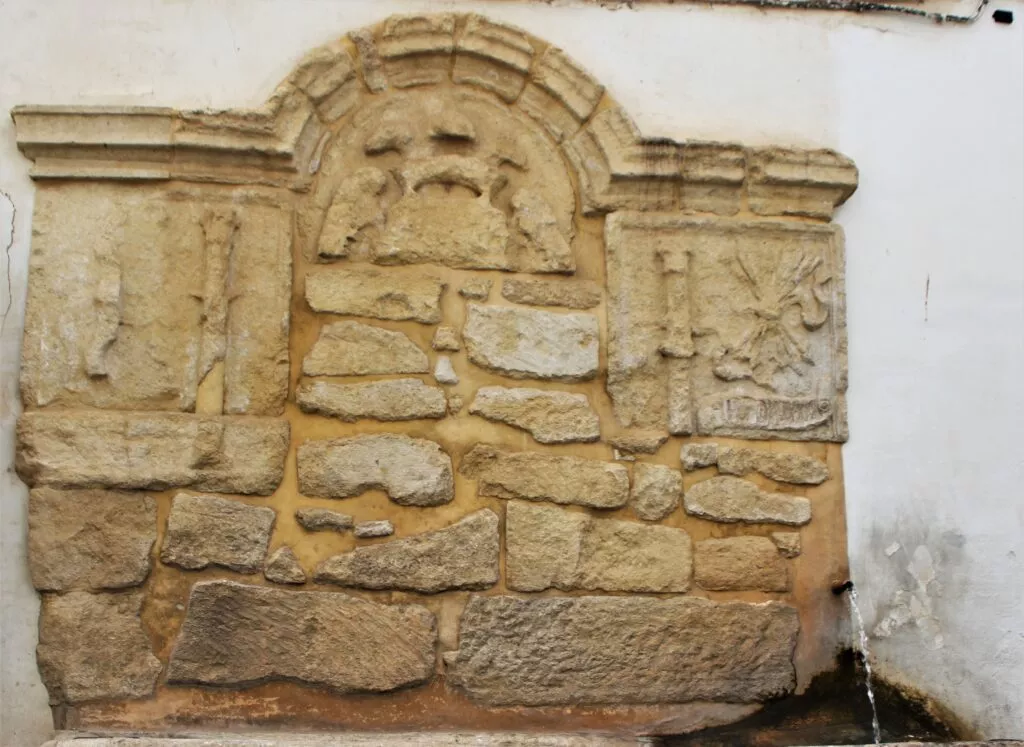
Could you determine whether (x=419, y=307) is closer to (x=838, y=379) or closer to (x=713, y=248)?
(x=713, y=248)

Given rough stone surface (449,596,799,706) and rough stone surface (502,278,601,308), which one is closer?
rough stone surface (449,596,799,706)

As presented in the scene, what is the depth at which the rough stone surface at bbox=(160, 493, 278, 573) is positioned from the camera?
3287mm

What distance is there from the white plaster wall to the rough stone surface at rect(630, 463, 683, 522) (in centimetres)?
55

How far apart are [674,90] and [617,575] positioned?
59.3 inches

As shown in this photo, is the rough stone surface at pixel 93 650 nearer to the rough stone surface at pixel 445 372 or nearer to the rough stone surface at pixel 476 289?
the rough stone surface at pixel 445 372

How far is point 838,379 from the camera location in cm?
363

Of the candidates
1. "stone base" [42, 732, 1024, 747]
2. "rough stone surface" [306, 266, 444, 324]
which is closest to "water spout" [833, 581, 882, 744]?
"stone base" [42, 732, 1024, 747]

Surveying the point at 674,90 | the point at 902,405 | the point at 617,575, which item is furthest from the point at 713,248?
the point at 617,575

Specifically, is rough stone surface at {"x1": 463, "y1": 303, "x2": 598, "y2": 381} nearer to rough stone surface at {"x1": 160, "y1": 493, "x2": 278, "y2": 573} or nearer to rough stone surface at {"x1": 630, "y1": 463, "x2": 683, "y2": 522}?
rough stone surface at {"x1": 630, "y1": 463, "x2": 683, "y2": 522}

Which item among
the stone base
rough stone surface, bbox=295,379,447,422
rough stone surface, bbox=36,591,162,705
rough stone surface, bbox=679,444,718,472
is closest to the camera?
the stone base

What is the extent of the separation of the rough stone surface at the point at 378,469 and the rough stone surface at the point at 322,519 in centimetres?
5

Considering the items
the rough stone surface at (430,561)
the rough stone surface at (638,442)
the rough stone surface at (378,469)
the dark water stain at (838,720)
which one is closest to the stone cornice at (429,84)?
the rough stone surface at (638,442)

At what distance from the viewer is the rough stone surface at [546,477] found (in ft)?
11.3

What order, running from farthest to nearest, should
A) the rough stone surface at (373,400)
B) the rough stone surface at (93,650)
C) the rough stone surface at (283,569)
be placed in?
the rough stone surface at (373,400) < the rough stone surface at (283,569) < the rough stone surface at (93,650)
